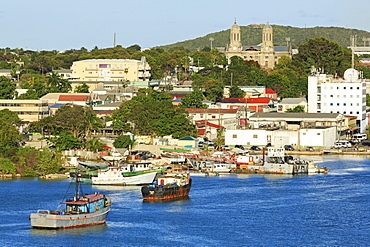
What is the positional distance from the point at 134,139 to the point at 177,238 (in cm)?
2696

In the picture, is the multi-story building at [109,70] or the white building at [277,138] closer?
the white building at [277,138]

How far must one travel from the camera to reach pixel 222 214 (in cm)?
3447

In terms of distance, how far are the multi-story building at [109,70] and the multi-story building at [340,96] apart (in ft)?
84.2

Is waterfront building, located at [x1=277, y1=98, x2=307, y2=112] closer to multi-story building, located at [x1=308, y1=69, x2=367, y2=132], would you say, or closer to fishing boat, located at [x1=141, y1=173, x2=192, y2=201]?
multi-story building, located at [x1=308, y1=69, x2=367, y2=132]

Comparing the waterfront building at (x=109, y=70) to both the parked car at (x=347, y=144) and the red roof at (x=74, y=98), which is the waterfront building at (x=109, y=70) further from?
the parked car at (x=347, y=144)

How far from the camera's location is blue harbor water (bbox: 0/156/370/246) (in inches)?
1180

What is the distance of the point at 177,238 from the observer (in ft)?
99.2

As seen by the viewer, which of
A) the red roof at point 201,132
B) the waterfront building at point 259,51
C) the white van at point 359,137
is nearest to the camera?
the red roof at point 201,132

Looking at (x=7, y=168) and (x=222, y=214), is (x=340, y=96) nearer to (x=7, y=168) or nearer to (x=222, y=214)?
(x=7, y=168)

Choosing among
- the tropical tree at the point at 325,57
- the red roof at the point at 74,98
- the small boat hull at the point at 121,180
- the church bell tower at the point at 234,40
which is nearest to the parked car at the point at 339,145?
the small boat hull at the point at 121,180

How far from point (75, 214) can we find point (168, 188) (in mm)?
7348

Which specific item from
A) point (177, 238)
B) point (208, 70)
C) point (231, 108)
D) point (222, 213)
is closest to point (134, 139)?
point (231, 108)

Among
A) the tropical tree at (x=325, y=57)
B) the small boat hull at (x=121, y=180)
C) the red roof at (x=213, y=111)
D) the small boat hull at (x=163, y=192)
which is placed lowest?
the small boat hull at (x=163, y=192)

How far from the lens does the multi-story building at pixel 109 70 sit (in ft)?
286
